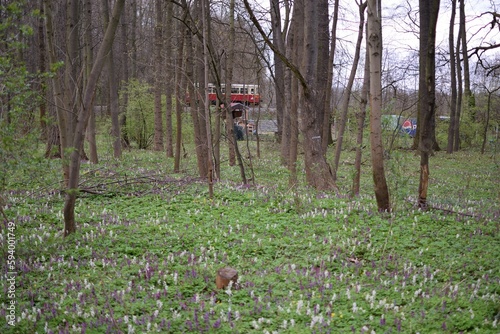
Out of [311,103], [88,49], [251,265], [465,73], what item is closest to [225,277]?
[251,265]

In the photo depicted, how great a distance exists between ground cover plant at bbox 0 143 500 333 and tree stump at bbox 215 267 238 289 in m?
0.09

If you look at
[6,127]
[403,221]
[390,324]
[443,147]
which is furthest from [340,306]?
[443,147]

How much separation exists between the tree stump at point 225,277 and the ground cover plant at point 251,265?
9 centimetres

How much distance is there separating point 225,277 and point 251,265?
0.84 meters

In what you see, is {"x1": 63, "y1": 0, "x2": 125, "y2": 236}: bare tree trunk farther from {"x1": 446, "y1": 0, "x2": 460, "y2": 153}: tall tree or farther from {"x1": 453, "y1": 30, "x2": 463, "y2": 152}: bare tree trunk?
{"x1": 453, "y1": 30, "x2": 463, "y2": 152}: bare tree trunk

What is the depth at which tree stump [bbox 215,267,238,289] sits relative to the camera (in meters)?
5.57

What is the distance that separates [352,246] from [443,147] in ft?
111

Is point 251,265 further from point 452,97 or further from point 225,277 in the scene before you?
point 452,97

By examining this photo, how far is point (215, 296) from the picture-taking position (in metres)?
5.35

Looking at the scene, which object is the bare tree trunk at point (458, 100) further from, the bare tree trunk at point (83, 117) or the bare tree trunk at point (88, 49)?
the bare tree trunk at point (83, 117)

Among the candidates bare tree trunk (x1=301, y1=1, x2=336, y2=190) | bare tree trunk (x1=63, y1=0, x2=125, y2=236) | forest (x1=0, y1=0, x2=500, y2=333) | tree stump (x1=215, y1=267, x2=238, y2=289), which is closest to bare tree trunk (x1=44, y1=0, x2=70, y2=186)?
forest (x1=0, y1=0, x2=500, y2=333)

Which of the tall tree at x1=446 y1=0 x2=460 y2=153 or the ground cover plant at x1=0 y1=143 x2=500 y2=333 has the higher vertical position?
the tall tree at x1=446 y1=0 x2=460 y2=153

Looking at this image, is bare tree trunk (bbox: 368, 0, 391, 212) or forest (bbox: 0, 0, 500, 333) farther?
bare tree trunk (bbox: 368, 0, 391, 212)

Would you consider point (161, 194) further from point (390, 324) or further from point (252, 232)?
point (390, 324)
